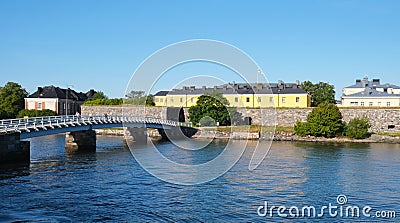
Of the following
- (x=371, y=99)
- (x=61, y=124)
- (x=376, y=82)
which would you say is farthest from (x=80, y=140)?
(x=376, y=82)

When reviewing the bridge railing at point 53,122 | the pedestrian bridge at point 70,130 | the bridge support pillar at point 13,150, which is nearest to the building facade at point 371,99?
the pedestrian bridge at point 70,130

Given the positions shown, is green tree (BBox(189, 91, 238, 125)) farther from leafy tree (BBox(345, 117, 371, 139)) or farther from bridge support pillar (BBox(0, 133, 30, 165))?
bridge support pillar (BBox(0, 133, 30, 165))

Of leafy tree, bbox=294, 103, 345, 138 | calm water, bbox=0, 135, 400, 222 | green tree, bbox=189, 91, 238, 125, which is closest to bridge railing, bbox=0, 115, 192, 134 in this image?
calm water, bbox=0, 135, 400, 222

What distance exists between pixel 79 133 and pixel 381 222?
28.0 meters

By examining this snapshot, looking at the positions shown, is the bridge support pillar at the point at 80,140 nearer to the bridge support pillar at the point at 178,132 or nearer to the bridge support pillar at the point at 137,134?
the bridge support pillar at the point at 137,134

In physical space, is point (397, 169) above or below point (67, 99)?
below

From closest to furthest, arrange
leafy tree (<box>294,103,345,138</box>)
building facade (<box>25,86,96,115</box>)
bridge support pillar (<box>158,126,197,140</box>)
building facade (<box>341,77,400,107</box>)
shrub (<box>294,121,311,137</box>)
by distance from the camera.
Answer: leafy tree (<box>294,103,345,138</box>) < shrub (<box>294,121,311,137</box>) < bridge support pillar (<box>158,126,197,140</box>) < building facade (<box>341,77,400,107</box>) < building facade (<box>25,86,96,115</box>)

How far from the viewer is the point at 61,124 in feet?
102

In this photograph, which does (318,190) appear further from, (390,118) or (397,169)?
(390,118)

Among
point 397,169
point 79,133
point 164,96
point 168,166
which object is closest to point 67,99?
point 164,96

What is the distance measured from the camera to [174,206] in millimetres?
15789

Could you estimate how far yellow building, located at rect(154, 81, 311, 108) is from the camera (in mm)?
68750

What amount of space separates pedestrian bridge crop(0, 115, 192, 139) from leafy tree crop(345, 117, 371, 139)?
21920 millimetres

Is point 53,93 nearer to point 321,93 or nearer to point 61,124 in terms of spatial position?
point 321,93
